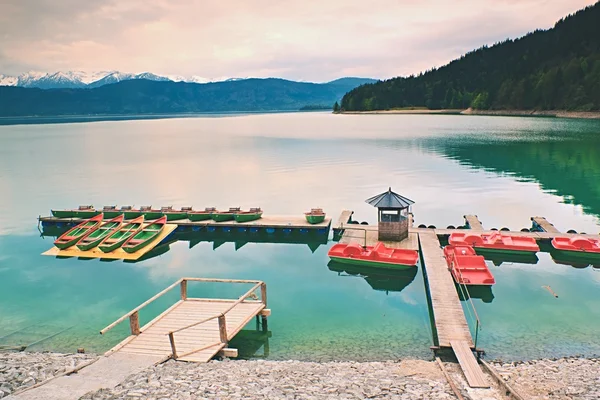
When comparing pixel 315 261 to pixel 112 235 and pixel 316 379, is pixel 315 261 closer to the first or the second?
pixel 112 235

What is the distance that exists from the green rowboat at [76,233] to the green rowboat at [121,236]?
1876 millimetres

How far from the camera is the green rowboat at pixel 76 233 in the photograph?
28781 mm

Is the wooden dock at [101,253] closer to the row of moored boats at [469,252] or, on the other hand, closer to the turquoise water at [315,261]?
the turquoise water at [315,261]

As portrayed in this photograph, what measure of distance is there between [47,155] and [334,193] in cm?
6860

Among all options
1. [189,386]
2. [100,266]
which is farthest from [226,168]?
[189,386]

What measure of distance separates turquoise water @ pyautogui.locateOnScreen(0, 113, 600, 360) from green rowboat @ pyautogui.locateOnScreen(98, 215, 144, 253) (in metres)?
1.26

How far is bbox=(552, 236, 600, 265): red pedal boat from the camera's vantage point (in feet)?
82.5

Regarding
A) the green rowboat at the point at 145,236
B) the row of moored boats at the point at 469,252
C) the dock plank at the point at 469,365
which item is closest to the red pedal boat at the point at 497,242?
the row of moored boats at the point at 469,252

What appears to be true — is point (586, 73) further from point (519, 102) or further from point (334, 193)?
point (334, 193)

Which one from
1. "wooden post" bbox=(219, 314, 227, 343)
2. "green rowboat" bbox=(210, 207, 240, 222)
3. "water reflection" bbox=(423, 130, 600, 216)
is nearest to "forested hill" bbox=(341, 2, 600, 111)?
"water reflection" bbox=(423, 130, 600, 216)

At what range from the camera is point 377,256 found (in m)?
23.9

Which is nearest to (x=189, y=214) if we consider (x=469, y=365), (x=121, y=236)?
(x=121, y=236)

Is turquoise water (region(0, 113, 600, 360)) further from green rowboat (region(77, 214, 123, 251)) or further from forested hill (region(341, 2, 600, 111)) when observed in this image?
forested hill (region(341, 2, 600, 111))

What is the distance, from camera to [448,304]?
17.7 m
